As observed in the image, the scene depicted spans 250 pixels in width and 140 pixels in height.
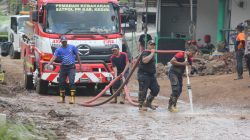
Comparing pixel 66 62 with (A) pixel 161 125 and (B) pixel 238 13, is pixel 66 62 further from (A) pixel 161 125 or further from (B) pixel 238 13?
(B) pixel 238 13

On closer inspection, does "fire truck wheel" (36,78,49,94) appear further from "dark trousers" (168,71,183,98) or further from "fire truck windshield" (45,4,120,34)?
"dark trousers" (168,71,183,98)

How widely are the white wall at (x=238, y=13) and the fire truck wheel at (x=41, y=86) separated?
976 cm

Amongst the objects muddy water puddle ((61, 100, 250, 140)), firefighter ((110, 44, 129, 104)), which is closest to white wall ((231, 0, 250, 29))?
firefighter ((110, 44, 129, 104))

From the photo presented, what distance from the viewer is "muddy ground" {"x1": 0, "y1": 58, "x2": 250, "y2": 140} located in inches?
471

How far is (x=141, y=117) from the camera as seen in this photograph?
47.2 ft

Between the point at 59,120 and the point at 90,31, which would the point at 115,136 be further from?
the point at 90,31

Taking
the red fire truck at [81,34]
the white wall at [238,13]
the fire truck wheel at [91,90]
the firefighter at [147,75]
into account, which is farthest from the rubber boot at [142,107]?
the white wall at [238,13]

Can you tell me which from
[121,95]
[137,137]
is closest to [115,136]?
[137,137]

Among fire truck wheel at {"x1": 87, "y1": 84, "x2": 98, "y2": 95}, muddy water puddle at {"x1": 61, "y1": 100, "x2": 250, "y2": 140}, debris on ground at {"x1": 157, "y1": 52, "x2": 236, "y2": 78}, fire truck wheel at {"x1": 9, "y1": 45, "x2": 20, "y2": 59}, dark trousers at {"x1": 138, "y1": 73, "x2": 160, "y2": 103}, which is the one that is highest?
dark trousers at {"x1": 138, "y1": 73, "x2": 160, "y2": 103}

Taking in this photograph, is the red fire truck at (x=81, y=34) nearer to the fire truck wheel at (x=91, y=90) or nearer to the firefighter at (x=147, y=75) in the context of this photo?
the fire truck wheel at (x=91, y=90)

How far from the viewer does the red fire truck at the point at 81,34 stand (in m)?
18.9

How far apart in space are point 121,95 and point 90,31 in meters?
2.39

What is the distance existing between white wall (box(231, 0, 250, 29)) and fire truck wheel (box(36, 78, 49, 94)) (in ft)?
32.0

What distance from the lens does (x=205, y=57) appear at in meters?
26.3
